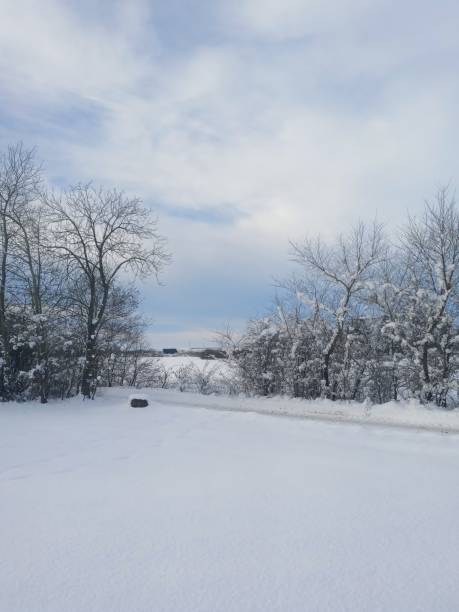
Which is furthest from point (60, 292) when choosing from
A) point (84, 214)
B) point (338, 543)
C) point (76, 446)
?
point (338, 543)

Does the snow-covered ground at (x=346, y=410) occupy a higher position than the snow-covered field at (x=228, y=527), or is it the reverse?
the snow-covered ground at (x=346, y=410)

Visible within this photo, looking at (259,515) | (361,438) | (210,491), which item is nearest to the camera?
(259,515)

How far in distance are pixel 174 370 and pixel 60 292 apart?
8.32 metres

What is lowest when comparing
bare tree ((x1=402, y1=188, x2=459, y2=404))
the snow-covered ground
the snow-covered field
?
the snow-covered field

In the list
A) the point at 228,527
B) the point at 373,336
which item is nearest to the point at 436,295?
the point at 373,336

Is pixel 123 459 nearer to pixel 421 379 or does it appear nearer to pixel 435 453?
pixel 435 453

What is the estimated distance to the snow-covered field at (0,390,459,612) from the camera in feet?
10.5

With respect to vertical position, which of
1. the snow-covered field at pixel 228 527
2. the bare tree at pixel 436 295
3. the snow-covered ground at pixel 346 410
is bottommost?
the snow-covered field at pixel 228 527

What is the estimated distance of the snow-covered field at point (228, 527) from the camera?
320 cm

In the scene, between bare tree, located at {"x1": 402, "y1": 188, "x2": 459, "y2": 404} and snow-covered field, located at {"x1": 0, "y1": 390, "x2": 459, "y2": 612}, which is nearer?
snow-covered field, located at {"x1": 0, "y1": 390, "x2": 459, "y2": 612}

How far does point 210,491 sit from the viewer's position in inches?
213

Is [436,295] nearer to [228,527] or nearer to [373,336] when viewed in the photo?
[373,336]

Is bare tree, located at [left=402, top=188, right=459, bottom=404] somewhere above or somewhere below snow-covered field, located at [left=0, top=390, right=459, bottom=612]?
above

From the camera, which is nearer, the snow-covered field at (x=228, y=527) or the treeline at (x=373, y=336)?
the snow-covered field at (x=228, y=527)
